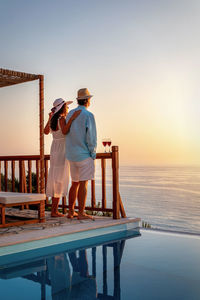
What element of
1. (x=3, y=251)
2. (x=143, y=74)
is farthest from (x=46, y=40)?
(x=3, y=251)

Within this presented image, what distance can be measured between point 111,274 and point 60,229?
4.44 feet

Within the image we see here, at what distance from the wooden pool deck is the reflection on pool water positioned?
0.76ft

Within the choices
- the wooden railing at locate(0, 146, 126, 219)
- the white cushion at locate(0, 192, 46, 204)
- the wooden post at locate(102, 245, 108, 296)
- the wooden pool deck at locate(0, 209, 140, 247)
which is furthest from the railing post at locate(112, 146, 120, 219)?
the white cushion at locate(0, 192, 46, 204)

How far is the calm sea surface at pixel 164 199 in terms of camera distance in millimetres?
21105

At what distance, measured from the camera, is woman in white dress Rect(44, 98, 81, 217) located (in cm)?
525

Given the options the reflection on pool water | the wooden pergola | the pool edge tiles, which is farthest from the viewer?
the wooden pergola

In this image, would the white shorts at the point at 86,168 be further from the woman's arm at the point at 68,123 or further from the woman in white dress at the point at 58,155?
the woman's arm at the point at 68,123

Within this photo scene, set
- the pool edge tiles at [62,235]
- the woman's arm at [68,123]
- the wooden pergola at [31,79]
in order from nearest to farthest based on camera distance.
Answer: the pool edge tiles at [62,235] < the woman's arm at [68,123] < the wooden pergola at [31,79]

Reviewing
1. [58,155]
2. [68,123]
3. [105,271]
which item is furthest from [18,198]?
[105,271]

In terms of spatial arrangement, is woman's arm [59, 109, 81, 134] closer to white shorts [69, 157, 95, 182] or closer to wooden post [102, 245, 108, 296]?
white shorts [69, 157, 95, 182]

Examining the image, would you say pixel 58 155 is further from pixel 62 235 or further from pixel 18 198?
pixel 62 235

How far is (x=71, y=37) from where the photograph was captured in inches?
482

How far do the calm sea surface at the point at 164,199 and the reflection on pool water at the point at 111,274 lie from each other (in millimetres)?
9459

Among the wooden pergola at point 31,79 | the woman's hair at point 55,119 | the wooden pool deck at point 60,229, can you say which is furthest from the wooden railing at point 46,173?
the woman's hair at point 55,119
